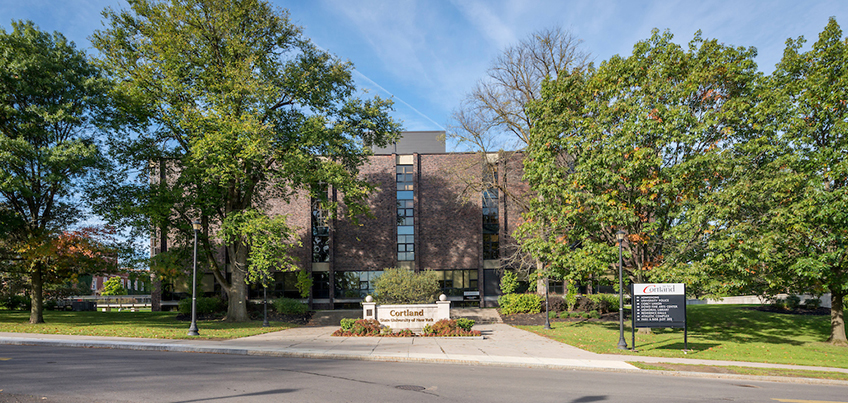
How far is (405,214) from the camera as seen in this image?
35938mm

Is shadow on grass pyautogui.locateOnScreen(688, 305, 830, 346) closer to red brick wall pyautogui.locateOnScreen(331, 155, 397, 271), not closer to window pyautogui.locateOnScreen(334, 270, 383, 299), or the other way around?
red brick wall pyautogui.locateOnScreen(331, 155, 397, 271)

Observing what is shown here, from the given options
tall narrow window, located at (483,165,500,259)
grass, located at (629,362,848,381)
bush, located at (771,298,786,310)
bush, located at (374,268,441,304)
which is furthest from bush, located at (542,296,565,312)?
grass, located at (629,362,848,381)

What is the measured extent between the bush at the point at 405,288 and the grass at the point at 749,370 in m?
13.4

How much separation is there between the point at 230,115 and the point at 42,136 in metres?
9.95

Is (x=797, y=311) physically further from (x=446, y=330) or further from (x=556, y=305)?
(x=446, y=330)

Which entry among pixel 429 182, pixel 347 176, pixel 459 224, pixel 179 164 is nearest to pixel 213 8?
pixel 179 164

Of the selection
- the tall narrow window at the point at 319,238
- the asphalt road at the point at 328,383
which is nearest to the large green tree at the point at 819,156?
the asphalt road at the point at 328,383

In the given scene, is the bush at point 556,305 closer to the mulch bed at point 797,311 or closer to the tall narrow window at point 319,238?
the mulch bed at point 797,311

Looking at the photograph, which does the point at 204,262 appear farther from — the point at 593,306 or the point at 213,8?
the point at 593,306

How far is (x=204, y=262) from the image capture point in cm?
2939

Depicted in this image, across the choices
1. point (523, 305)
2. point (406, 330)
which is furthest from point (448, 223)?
point (406, 330)

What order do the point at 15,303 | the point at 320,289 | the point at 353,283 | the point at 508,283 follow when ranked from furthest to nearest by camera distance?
the point at 15,303
the point at 353,283
the point at 320,289
the point at 508,283

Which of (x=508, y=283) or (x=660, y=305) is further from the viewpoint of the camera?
(x=508, y=283)

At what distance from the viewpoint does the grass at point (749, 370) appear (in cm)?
1151
